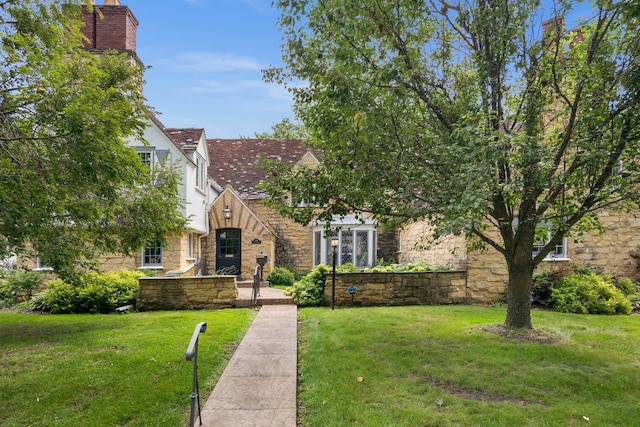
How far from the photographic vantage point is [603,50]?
21.4 feet

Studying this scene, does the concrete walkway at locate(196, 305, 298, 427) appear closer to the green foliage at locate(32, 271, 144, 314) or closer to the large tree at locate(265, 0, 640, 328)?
the large tree at locate(265, 0, 640, 328)

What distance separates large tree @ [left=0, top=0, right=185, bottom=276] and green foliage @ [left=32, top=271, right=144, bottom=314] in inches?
175

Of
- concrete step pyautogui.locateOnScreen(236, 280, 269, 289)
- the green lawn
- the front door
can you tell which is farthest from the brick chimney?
the green lawn

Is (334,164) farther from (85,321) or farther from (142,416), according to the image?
(85,321)

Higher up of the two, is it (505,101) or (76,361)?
(505,101)

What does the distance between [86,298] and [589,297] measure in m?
13.9

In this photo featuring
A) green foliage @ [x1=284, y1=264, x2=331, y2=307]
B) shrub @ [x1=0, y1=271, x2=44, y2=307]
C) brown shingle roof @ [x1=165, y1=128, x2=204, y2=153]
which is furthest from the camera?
brown shingle roof @ [x1=165, y1=128, x2=204, y2=153]

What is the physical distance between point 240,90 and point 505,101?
8962 millimetres

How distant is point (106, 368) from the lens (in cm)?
613

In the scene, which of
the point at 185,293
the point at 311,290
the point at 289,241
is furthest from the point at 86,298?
the point at 289,241

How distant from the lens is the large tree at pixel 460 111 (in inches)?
238

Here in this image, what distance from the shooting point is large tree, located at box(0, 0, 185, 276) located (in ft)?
17.1

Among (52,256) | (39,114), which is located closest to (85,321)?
(52,256)

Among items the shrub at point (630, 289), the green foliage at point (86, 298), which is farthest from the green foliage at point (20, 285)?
the shrub at point (630, 289)
